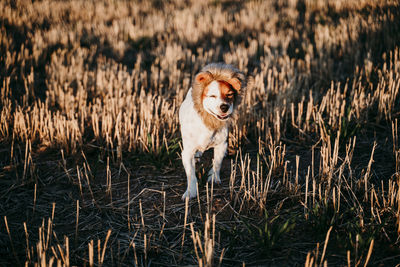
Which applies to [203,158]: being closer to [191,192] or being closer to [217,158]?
[217,158]

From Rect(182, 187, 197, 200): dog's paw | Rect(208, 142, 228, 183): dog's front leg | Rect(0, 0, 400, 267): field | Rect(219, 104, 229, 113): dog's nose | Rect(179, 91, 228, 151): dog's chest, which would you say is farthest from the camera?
Rect(208, 142, 228, 183): dog's front leg

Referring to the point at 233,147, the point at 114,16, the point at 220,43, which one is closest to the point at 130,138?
the point at 233,147

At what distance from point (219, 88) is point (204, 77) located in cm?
16

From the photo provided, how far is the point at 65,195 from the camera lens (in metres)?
3.09

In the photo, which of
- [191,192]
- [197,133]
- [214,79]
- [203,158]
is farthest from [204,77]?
[203,158]

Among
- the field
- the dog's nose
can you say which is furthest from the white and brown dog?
the field

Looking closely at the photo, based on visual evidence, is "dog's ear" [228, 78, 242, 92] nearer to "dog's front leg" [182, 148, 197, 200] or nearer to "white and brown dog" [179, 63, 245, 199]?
"white and brown dog" [179, 63, 245, 199]

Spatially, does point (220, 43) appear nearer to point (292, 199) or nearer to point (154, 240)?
point (292, 199)

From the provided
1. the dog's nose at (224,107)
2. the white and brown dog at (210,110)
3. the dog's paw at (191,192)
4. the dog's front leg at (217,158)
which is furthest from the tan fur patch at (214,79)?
the dog's paw at (191,192)

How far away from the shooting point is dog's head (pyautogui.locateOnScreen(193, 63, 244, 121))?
8.34 feet

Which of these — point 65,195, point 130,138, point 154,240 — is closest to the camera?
point 154,240

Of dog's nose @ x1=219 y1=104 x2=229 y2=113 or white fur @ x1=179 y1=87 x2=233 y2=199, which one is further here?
white fur @ x1=179 y1=87 x2=233 y2=199

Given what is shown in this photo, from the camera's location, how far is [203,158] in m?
3.65

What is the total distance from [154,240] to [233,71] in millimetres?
1474
